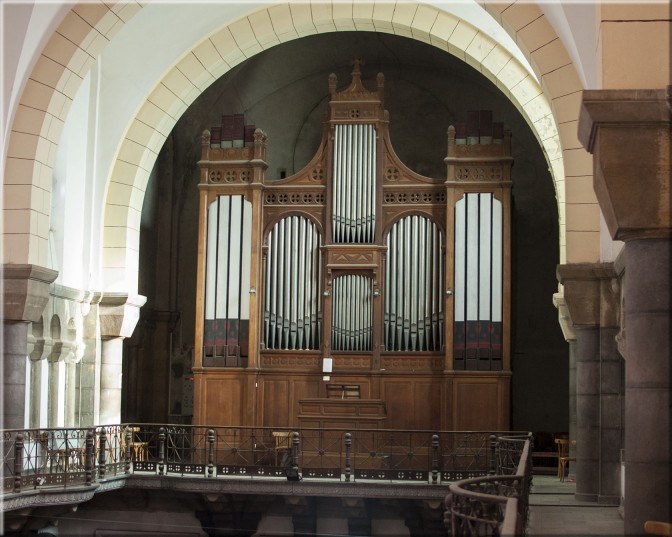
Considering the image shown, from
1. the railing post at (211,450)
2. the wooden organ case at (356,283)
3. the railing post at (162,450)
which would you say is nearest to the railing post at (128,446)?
the railing post at (162,450)

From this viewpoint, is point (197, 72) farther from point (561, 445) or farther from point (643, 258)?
point (643, 258)

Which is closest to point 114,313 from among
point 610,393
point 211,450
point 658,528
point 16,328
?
point 211,450

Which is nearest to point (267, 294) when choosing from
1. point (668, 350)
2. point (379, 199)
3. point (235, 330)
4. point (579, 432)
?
point (235, 330)

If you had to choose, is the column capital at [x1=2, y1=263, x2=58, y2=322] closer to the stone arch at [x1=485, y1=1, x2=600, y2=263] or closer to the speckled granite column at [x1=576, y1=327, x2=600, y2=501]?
the stone arch at [x1=485, y1=1, x2=600, y2=263]

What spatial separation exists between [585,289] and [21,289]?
231 inches

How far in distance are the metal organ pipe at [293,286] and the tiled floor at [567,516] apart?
4443mm

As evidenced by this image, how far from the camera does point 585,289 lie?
11.6 metres

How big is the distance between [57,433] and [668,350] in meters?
9.47

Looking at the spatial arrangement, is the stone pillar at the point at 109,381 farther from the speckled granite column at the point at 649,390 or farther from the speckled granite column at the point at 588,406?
the speckled granite column at the point at 649,390

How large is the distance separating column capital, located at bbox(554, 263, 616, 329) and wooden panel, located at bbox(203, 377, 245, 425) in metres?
5.63

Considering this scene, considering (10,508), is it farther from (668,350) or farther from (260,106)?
(260,106)

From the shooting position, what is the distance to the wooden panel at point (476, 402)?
15.1 meters

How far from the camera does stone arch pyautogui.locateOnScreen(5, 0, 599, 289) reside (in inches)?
438

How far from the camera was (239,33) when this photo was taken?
15125 millimetres
